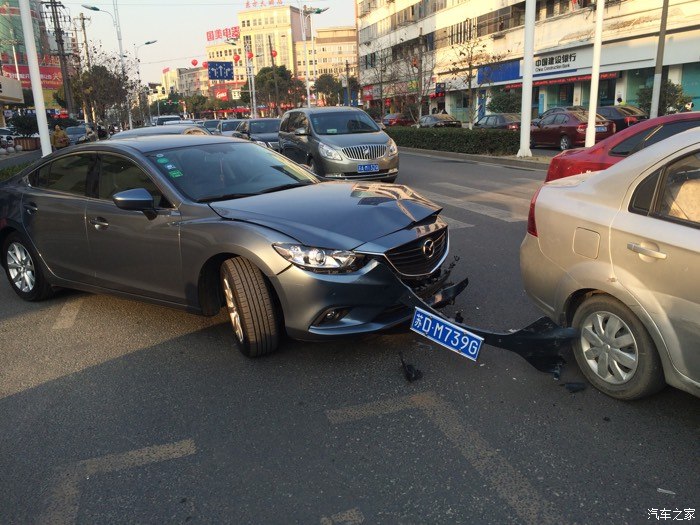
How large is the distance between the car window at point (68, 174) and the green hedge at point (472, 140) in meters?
16.5

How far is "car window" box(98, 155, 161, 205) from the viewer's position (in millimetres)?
4801

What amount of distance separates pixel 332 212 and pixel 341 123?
9360 mm

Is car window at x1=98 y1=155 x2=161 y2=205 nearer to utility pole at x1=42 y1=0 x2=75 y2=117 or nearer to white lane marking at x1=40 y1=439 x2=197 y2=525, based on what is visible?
white lane marking at x1=40 y1=439 x2=197 y2=525

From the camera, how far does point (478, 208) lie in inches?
396

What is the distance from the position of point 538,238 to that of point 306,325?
1.68 m

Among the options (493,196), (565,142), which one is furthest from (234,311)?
(565,142)

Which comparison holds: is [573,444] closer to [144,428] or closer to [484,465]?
[484,465]

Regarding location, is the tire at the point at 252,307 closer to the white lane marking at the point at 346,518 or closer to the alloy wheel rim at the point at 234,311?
the alloy wheel rim at the point at 234,311

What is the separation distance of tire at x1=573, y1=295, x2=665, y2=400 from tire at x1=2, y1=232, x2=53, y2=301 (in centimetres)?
488

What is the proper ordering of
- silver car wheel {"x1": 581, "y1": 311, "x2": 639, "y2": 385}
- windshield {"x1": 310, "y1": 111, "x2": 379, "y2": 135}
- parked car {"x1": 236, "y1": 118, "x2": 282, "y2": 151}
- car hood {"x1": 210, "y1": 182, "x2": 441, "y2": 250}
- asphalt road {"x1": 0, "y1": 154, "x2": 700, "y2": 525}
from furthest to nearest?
parked car {"x1": 236, "y1": 118, "x2": 282, "y2": 151} → windshield {"x1": 310, "y1": 111, "x2": 379, "y2": 135} → car hood {"x1": 210, "y1": 182, "x2": 441, "y2": 250} → silver car wheel {"x1": 581, "y1": 311, "x2": 639, "y2": 385} → asphalt road {"x1": 0, "y1": 154, "x2": 700, "y2": 525}

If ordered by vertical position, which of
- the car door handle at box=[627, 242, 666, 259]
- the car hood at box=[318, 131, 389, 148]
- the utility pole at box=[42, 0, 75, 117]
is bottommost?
the car door handle at box=[627, 242, 666, 259]

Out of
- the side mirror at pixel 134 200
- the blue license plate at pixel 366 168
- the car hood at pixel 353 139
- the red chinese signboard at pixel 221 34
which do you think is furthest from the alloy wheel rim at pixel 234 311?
the red chinese signboard at pixel 221 34

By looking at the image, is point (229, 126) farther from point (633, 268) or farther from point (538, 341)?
point (633, 268)

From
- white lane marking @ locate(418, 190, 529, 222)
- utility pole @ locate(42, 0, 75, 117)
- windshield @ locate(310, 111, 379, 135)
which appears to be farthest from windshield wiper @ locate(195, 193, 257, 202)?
utility pole @ locate(42, 0, 75, 117)
